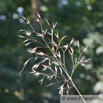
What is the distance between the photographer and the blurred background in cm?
461

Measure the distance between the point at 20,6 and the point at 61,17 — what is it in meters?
1.59

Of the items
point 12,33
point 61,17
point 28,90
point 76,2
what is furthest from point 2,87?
point 76,2

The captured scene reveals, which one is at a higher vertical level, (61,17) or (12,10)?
(12,10)

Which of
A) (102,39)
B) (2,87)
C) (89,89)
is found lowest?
(89,89)

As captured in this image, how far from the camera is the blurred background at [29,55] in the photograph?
4.61 m

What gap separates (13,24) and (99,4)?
109 inches

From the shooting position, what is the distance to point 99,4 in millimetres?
5918

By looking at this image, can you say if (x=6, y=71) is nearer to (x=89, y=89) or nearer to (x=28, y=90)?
(x=28, y=90)

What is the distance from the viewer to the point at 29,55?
15.8 feet

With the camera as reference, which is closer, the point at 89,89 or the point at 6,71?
the point at 6,71

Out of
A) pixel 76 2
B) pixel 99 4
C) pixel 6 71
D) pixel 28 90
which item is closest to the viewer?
pixel 6 71

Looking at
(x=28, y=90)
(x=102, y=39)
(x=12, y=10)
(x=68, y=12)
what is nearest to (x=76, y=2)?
(x=68, y=12)

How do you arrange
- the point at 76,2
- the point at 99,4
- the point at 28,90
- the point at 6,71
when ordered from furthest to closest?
1. the point at 99,4
2. the point at 28,90
3. the point at 76,2
4. the point at 6,71

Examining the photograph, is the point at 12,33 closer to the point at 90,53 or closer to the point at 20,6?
the point at 20,6
